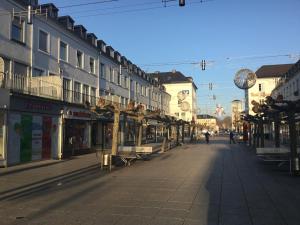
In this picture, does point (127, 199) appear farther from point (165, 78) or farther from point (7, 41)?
point (165, 78)

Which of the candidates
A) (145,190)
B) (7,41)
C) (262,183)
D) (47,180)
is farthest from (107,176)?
(7,41)

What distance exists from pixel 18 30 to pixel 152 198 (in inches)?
588

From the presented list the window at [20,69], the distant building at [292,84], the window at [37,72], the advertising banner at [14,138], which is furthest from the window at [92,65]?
the distant building at [292,84]

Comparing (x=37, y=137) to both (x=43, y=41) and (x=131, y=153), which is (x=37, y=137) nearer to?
(x=131, y=153)

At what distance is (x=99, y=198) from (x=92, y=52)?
23.7 metres

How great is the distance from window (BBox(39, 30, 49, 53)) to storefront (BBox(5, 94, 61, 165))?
3871 mm

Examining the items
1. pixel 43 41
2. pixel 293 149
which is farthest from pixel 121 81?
pixel 293 149

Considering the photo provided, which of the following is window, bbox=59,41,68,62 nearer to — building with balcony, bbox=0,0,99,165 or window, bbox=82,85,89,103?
building with balcony, bbox=0,0,99,165

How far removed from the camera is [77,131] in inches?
1025

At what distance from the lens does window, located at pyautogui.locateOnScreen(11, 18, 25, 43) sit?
2022 centimetres

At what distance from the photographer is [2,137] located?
57.4ft

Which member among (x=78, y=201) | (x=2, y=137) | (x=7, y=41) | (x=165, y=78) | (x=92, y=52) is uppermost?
(x=165, y=78)

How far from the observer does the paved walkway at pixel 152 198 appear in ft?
24.7

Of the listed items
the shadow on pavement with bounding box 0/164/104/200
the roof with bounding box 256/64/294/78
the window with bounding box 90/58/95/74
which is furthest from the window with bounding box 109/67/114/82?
the roof with bounding box 256/64/294/78
